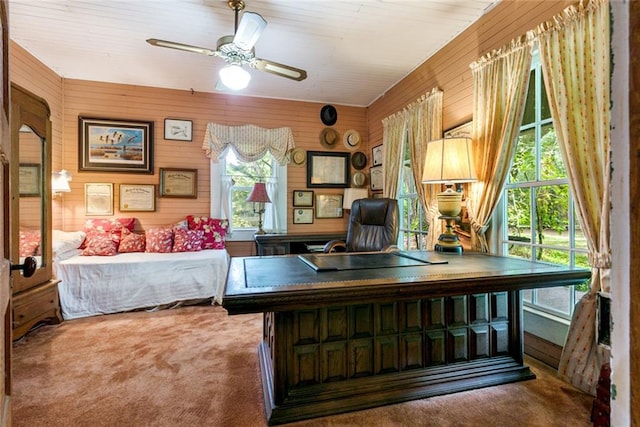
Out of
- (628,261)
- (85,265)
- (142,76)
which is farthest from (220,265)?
(628,261)

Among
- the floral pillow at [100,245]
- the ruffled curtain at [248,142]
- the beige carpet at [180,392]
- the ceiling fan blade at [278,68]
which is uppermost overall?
the ceiling fan blade at [278,68]

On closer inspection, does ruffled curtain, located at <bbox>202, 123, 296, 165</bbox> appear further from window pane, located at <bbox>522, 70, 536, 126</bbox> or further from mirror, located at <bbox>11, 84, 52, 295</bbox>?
window pane, located at <bbox>522, 70, 536, 126</bbox>

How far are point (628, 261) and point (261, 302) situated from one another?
121 centimetres

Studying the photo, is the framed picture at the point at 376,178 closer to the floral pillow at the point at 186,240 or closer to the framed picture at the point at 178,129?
the floral pillow at the point at 186,240

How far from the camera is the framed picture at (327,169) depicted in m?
4.80

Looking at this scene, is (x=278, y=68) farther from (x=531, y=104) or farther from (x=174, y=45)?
(x=531, y=104)

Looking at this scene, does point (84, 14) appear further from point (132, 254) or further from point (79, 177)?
point (132, 254)

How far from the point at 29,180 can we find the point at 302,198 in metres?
3.06

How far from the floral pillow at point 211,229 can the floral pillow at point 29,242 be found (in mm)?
1729

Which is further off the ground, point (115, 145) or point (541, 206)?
point (115, 145)

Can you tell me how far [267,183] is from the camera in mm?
4676

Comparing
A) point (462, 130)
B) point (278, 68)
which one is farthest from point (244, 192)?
point (462, 130)

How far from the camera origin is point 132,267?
3.31m

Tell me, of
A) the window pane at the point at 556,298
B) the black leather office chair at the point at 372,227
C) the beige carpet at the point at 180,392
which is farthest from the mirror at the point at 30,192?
the window pane at the point at 556,298
